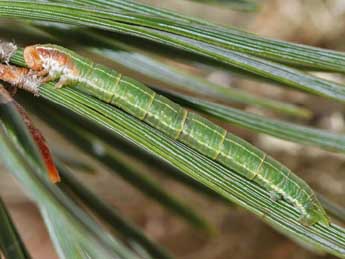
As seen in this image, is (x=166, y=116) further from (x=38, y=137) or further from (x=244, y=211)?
(x=244, y=211)

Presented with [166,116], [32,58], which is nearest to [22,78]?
[32,58]

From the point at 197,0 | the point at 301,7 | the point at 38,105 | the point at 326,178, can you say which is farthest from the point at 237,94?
the point at 301,7

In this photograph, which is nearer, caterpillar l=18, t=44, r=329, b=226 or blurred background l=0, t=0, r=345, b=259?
caterpillar l=18, t=44, r=329, b=226

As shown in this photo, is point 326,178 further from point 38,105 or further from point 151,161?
point 38,105

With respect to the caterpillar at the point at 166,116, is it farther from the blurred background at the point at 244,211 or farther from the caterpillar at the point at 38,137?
the blurred background at the point at 244,211

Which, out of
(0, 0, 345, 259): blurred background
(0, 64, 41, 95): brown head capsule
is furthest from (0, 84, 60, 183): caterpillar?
(0, 0, 345, 259): blurred background

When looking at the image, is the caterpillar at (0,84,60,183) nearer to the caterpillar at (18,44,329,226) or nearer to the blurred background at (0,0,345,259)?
the caterpillar at (18,44,329,226)
